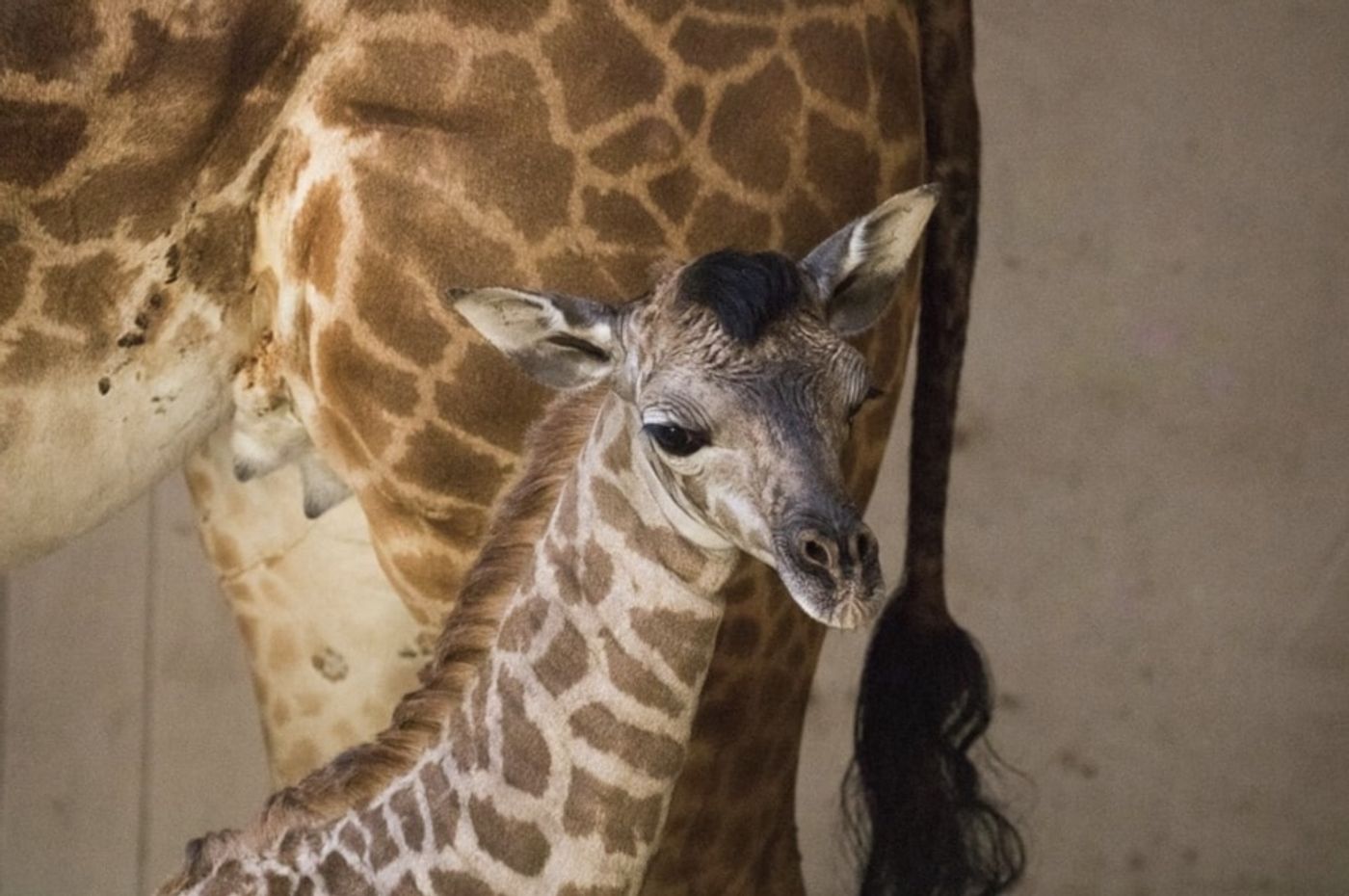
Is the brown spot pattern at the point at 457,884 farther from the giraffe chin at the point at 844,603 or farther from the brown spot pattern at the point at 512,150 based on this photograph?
the brown spot pattern at the point at 512,150

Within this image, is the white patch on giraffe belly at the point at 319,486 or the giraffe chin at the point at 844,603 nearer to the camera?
the giraffe chin at the point at 844,603

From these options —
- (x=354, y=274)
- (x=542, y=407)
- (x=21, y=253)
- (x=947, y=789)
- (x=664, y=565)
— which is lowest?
(x=947, y=789)

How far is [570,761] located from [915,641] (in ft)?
2.38

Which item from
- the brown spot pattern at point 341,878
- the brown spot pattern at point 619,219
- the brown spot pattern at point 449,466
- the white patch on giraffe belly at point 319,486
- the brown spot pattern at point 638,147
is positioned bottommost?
the brown spot pattern at point 341,878

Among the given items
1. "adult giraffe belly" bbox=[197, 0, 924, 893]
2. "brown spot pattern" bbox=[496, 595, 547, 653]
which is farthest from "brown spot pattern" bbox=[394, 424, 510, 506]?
"brown spot pattern" bbox=[496, 595, 547, 653]

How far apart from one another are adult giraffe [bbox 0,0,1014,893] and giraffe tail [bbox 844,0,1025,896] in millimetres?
170

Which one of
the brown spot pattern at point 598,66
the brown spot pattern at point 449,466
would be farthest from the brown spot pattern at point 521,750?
the brown spot pattern at point 598,66

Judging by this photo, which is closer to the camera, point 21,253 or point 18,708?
point 21,253

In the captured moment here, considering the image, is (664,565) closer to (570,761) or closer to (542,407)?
(570,761)

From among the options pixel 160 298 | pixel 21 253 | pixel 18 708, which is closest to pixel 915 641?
pixel 160 298

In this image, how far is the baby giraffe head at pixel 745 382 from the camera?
1542 millimetres

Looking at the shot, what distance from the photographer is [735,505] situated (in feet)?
5.31

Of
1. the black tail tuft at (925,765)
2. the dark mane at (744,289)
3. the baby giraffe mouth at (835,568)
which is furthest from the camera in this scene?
the black tail tuft at (925,765)

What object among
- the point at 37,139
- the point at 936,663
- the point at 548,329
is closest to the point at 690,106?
the point at 548,329
